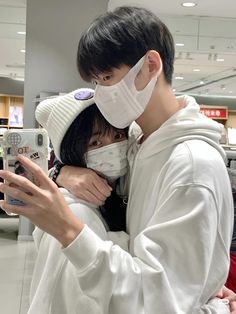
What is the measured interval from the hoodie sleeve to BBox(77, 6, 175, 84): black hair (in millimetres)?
329

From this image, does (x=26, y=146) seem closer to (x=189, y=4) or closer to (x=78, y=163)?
(x=78, y=163)

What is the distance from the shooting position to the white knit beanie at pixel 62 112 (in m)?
1.20

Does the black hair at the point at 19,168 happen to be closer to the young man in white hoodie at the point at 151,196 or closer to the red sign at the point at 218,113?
the young man in white hoodie at the point at 151,196

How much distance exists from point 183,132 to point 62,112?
1.17 ft

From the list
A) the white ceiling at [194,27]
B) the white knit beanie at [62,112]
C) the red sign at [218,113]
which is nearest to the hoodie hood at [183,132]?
the white knit beanie at [62,112]

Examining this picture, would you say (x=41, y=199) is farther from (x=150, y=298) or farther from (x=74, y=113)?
(x=74, y=113)

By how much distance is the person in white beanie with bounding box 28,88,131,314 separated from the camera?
99 centimetres

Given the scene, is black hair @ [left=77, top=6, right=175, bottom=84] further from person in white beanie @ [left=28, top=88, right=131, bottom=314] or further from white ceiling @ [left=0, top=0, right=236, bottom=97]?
white ceiling @ [left=0, top=0, right=236, bottom=97]

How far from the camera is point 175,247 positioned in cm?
90

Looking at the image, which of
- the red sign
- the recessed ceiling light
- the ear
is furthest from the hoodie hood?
the red sign

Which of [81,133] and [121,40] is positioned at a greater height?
[121,40]

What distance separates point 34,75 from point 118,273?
5.35m

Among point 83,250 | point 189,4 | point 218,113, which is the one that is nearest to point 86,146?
point 83,250

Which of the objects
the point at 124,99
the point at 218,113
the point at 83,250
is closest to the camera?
the point at 83,250
